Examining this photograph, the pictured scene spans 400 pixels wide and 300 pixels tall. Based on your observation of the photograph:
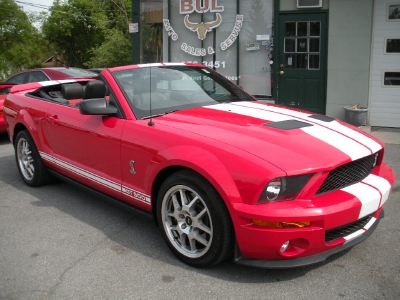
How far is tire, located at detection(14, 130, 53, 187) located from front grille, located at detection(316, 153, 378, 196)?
3527 mm

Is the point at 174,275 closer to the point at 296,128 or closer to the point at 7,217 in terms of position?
the point at 296,128

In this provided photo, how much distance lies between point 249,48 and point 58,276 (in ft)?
25.7

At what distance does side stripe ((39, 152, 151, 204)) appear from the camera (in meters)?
3.88

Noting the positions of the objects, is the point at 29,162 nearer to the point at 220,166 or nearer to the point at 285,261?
the point at 220,166

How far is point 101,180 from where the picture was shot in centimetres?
432

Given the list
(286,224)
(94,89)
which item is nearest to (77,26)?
(94,89)

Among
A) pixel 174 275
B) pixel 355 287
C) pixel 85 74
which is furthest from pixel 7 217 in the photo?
pixel 85 74

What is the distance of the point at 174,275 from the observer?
3.41 meters

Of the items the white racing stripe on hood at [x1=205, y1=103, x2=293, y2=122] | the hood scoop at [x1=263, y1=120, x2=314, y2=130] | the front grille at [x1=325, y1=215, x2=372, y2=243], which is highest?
the white racing stripe on hood at [x1=205, y1=103, x2=293, y2=122]

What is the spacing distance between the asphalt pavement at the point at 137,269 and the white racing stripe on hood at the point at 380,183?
1.67ft

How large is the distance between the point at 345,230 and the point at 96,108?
2281 millimetres

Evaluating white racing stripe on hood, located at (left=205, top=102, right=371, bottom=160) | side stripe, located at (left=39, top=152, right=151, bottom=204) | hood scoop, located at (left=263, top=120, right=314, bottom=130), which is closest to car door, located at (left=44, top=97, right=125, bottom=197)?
side stripe, located at (left=39, top=152, right=151, bottom=204)

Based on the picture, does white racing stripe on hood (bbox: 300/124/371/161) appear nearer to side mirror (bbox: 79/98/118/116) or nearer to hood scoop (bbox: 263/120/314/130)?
hood scoop (bbox: 263/120/314/130)

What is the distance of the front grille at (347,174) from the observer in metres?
3.20
